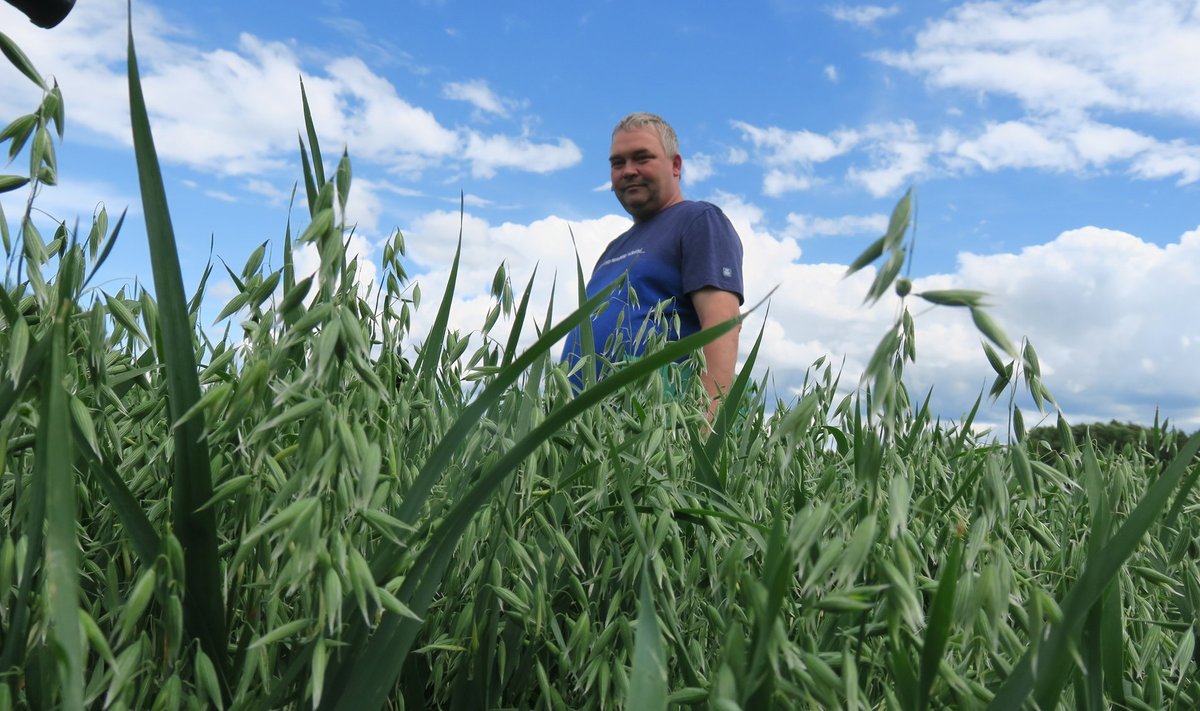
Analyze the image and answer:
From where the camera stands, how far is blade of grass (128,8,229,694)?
0.79m

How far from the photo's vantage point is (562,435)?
1194mm

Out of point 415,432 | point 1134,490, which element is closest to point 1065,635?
point 415,432

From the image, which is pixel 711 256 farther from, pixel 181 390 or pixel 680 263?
pixel 181 390

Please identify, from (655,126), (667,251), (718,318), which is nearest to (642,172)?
(655,126)

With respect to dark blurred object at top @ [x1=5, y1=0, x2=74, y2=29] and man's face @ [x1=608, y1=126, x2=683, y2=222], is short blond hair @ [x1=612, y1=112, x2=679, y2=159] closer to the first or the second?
man's face @ [x1=608, y1=126, x2=683, y2=222]

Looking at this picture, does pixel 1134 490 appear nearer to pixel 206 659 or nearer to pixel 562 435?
pixel 562 435

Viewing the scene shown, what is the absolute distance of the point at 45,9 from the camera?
2.91 feet

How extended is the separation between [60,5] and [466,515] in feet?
2.17

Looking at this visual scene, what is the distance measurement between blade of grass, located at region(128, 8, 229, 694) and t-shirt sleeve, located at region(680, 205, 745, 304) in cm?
251

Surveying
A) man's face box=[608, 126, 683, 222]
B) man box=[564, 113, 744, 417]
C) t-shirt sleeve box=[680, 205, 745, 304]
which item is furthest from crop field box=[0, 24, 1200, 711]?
man's face box=[608, 126, 683, 222]

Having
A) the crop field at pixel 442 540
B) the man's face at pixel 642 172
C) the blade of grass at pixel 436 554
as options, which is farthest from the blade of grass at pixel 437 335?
the man's face at pixel 642 172

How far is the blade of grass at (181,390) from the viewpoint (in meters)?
0.79

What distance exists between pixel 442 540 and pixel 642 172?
314 cm

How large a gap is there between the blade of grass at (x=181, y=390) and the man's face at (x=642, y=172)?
304cm
